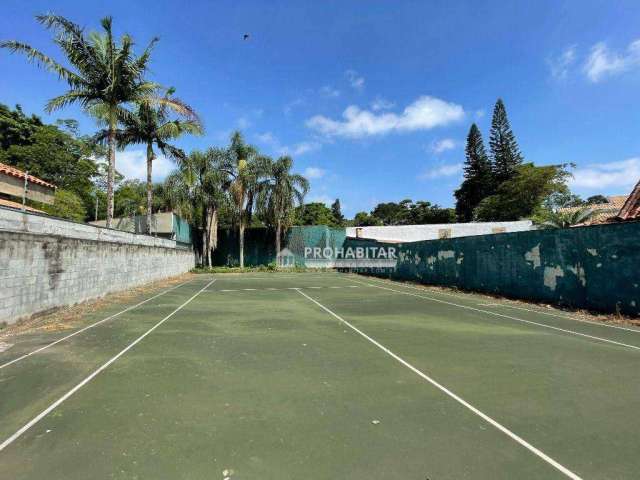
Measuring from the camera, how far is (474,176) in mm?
55844

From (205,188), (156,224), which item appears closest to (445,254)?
(156,224)

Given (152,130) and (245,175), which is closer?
(152,130)

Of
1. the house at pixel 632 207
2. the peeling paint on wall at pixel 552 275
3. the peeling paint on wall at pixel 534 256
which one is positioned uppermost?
the house at pixel 632 207

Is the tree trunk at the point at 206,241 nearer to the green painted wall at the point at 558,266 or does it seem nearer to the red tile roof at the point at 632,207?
the green painted wall at the point at 558,266

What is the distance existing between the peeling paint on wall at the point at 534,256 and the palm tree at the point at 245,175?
21.9m

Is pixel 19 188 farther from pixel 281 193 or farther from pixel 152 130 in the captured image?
pixel 281 193

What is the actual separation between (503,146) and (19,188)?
51355 millimetres

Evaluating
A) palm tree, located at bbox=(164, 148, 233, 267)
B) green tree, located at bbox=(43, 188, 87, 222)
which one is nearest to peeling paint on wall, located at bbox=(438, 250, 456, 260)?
palm tree, located at bbox=(164, 148, 233, 267)

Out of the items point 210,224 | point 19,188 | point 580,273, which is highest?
point 19,188

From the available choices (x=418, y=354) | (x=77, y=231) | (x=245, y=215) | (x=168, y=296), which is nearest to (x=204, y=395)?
(x=418, y=354)

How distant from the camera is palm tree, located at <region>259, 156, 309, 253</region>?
101 feet

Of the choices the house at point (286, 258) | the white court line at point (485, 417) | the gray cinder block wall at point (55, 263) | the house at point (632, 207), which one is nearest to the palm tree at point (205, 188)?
the house at point (286, 258)

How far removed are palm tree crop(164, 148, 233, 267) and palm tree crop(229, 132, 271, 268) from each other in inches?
28.2

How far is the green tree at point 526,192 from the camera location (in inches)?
1549
